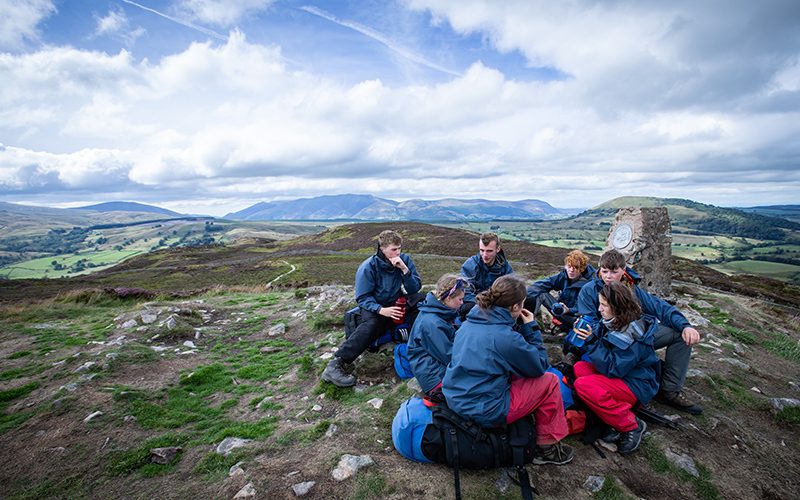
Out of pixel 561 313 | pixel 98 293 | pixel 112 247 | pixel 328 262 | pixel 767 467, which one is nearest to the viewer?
pixel 767 467

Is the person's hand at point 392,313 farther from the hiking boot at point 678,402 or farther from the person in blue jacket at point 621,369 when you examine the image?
the hiking boot at point 678,402

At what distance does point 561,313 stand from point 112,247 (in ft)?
773

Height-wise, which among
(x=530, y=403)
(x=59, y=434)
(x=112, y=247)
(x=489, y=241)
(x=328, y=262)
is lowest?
(x=112, y=247)

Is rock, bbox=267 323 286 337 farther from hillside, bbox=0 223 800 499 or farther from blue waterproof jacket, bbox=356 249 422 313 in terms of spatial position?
blue waterproof jacket, bbox=356 249 422 313

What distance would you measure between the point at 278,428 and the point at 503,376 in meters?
4.06

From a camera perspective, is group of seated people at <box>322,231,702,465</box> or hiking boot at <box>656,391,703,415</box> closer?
group of seated people at <box>322,231,702,465</box>

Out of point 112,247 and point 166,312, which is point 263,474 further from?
point 112,247

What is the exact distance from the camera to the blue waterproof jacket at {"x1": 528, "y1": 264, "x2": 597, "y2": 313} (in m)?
8.46

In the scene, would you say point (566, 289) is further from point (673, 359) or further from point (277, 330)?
point (277, 330)

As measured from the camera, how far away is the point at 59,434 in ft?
19.1

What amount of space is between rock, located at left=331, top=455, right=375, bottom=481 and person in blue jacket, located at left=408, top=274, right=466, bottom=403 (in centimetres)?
123

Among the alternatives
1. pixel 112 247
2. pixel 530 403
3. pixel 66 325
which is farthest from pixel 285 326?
pixel 112 247

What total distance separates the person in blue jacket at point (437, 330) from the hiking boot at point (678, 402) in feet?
13.9

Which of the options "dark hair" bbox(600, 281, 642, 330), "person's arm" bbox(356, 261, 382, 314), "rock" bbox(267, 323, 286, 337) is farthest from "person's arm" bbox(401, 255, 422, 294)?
"rock" bbox(267, 323, 286, 337)
